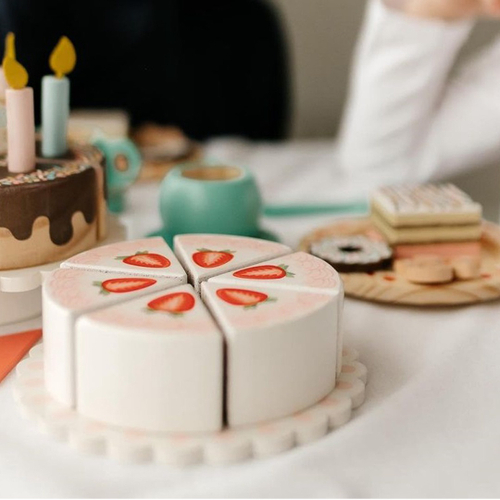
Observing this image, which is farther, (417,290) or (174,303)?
(417,290)

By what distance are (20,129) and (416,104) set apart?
0.69 m

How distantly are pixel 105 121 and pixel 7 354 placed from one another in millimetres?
674

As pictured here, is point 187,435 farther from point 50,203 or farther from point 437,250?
point 437,250

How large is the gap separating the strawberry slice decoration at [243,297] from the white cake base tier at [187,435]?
8cm

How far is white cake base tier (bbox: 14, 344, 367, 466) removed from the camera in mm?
490

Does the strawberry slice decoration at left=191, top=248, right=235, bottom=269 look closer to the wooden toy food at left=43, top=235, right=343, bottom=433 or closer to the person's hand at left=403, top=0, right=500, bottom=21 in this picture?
the wooden toy food at left=43, top=235, right=343, bottom=433

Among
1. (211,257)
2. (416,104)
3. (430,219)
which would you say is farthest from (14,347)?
(416,104)

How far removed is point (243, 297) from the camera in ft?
1.78

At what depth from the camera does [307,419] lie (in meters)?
0.52

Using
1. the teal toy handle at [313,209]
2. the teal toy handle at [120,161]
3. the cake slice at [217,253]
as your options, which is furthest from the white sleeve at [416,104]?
the cake slice at [217,253]

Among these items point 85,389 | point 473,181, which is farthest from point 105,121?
point 85,389

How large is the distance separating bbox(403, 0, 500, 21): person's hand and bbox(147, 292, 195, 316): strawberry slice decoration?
2.47 feet

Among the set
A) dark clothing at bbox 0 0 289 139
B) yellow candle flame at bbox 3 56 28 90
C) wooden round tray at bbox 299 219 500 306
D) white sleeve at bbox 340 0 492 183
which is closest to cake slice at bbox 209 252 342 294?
wooden round tray at bbox 299 219 500 306

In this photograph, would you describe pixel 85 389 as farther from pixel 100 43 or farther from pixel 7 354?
pixel 100 43
